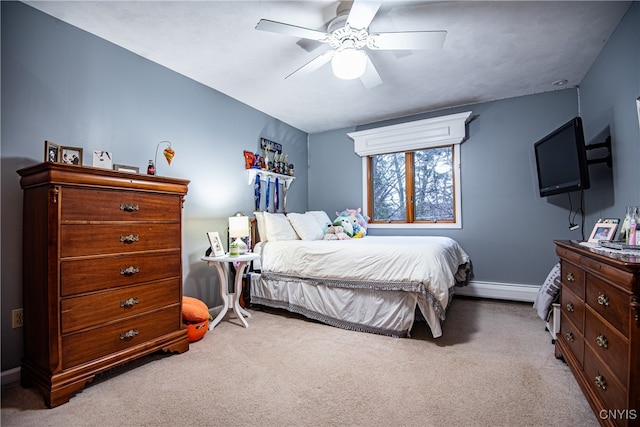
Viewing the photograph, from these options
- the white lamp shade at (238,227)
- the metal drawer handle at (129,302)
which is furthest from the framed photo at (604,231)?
the metal drawer handle at (129,302)

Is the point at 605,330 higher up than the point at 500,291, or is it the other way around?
the point at 605,330

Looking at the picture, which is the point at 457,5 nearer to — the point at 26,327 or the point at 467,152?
the point at 467,152

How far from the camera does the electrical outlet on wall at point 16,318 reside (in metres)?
1.87

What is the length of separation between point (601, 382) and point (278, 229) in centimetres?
270

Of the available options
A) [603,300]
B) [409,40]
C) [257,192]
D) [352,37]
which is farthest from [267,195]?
[603,300]

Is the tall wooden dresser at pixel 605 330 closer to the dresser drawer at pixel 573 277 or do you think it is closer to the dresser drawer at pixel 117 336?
the dresser drawer at pixel 573 277

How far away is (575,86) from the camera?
3.27 meters

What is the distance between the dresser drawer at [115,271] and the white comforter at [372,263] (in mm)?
1095

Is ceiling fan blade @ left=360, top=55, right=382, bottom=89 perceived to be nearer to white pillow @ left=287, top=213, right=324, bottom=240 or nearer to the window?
→ white pillow @ left=287, top=213, right=324, bottom=240

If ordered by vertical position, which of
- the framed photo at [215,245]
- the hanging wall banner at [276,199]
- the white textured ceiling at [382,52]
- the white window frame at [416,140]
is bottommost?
the framed photo at [215,245]

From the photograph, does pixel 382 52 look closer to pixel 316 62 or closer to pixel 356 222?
pixel 316 62

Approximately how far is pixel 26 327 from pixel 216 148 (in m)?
2.14

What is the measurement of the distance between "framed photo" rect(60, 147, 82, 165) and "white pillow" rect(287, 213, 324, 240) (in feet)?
6.79

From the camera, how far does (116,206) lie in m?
1.89
